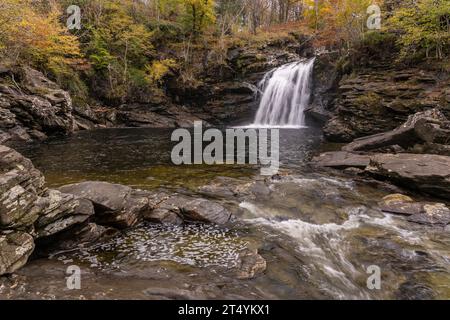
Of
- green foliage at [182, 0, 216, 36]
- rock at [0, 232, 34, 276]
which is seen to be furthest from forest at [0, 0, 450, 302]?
green foliage at [182, 0, 216, 36]

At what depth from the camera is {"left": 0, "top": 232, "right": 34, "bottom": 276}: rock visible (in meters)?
4.73

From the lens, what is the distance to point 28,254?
203 inches

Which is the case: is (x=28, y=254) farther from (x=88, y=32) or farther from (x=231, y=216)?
(x=88, y=32)

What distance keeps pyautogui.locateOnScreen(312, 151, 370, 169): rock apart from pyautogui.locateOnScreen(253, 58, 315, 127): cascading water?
14035 mm

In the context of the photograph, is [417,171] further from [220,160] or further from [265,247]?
[220,160]

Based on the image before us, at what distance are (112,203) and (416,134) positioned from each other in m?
12.6

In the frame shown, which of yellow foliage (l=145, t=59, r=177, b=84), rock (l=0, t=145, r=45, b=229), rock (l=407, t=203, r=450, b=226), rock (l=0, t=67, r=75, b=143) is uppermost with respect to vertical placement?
yellow foliage (l=145, t=59, r=177, b=84)

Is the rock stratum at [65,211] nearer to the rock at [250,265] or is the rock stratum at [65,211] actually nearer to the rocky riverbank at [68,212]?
the rocky riverbank at [68,212]

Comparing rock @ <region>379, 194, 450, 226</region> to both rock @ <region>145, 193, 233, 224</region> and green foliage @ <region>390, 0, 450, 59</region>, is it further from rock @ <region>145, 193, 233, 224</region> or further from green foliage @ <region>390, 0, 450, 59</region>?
green foliage @ <region>390, 0, 450, 59</region>

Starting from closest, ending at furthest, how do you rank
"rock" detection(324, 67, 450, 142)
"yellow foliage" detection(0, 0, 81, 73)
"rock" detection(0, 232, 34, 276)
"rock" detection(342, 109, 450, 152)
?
"rock" detection(0, 232, 34, 276) → "rock" detection(342, 109, 450, 152) → "rock" detection(324, 67, 450, 142) → "yellow foliage" detection(0, 0, 81, 73)

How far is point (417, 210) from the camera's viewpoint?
8195mm

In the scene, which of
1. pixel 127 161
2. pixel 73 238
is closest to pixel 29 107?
pixel 127 161

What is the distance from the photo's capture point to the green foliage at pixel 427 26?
1554 centimetres

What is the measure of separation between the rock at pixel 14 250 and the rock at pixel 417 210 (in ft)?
27.9
